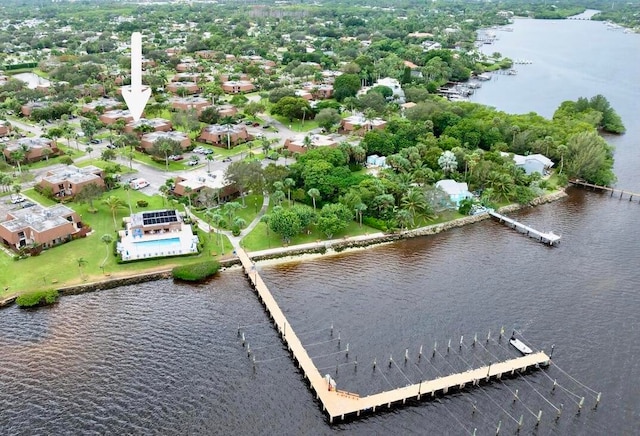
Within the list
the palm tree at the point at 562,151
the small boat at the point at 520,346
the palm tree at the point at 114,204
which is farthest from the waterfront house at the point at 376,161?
the small boat at the point at 520,346

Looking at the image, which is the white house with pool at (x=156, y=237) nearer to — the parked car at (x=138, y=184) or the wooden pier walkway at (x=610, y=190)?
the parked car at (x=138, y=184)

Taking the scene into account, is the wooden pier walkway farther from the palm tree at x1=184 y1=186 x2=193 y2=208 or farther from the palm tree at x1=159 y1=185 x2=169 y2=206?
the palm tree at x1=159 y1=185 x2=169 y2=206

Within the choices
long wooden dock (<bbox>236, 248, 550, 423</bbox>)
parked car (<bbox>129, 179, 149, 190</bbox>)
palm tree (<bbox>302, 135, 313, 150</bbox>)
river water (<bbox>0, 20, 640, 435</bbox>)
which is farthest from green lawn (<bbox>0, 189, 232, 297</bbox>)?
palm tree (<bbox>302, 135, 313, 150</bbox>)

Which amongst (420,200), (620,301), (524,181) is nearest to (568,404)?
(620,301)

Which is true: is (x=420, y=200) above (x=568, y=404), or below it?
above

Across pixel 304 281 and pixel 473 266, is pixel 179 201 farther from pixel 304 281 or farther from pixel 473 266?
pixel 473 266
